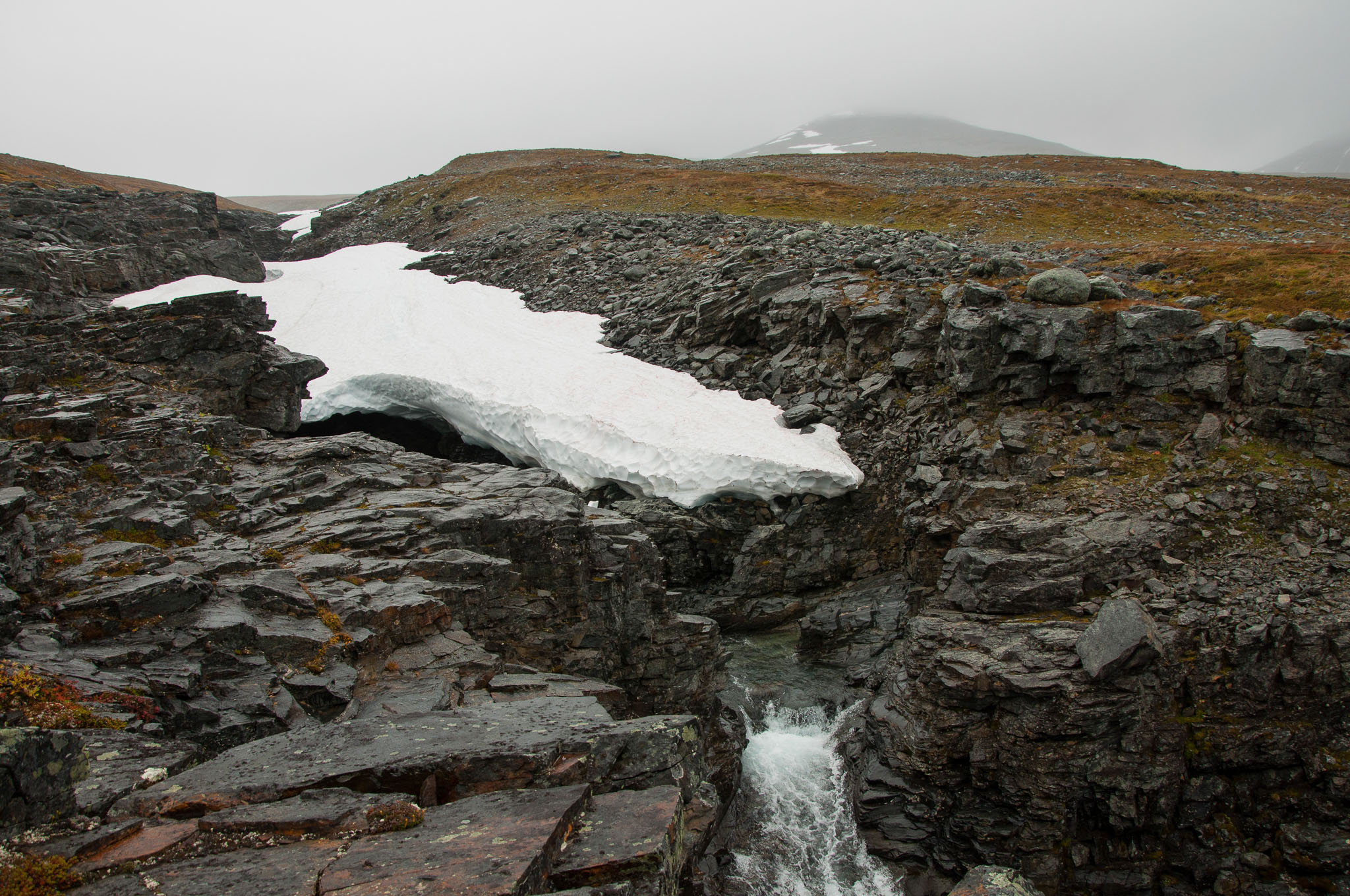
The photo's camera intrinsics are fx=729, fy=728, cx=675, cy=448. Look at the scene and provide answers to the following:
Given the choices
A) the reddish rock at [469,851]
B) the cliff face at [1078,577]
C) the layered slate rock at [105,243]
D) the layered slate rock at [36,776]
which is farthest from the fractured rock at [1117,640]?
the layered slate rock at [105,243]

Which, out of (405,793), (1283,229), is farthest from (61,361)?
(1283,229)

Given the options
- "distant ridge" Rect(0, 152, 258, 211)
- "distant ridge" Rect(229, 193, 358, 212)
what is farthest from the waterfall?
"distant ridge" Rect(229, 193, 358, 212)

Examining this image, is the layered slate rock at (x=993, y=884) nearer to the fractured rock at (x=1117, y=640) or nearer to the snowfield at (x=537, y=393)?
the fractured rock at (x=1117, y=640)

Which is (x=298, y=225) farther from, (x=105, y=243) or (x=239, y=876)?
(x=239, y=876)

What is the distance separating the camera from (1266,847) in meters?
16.3

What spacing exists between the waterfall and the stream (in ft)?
0.07

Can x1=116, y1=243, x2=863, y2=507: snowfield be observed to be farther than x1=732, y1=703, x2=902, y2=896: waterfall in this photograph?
Yes

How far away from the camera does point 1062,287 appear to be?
25.5 meters

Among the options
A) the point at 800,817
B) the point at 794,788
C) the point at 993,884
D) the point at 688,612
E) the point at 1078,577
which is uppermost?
the point at 1078,577

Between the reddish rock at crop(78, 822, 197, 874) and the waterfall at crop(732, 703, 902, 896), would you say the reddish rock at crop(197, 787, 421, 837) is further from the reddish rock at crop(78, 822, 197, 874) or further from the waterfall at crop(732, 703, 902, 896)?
the waterfall at crop(732, 703, 902, 896)

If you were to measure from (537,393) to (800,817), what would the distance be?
70.8ft

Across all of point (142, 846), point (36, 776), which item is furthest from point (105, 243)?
point (142, 846)

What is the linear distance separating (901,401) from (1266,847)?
668 inches

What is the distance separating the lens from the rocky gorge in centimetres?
885
